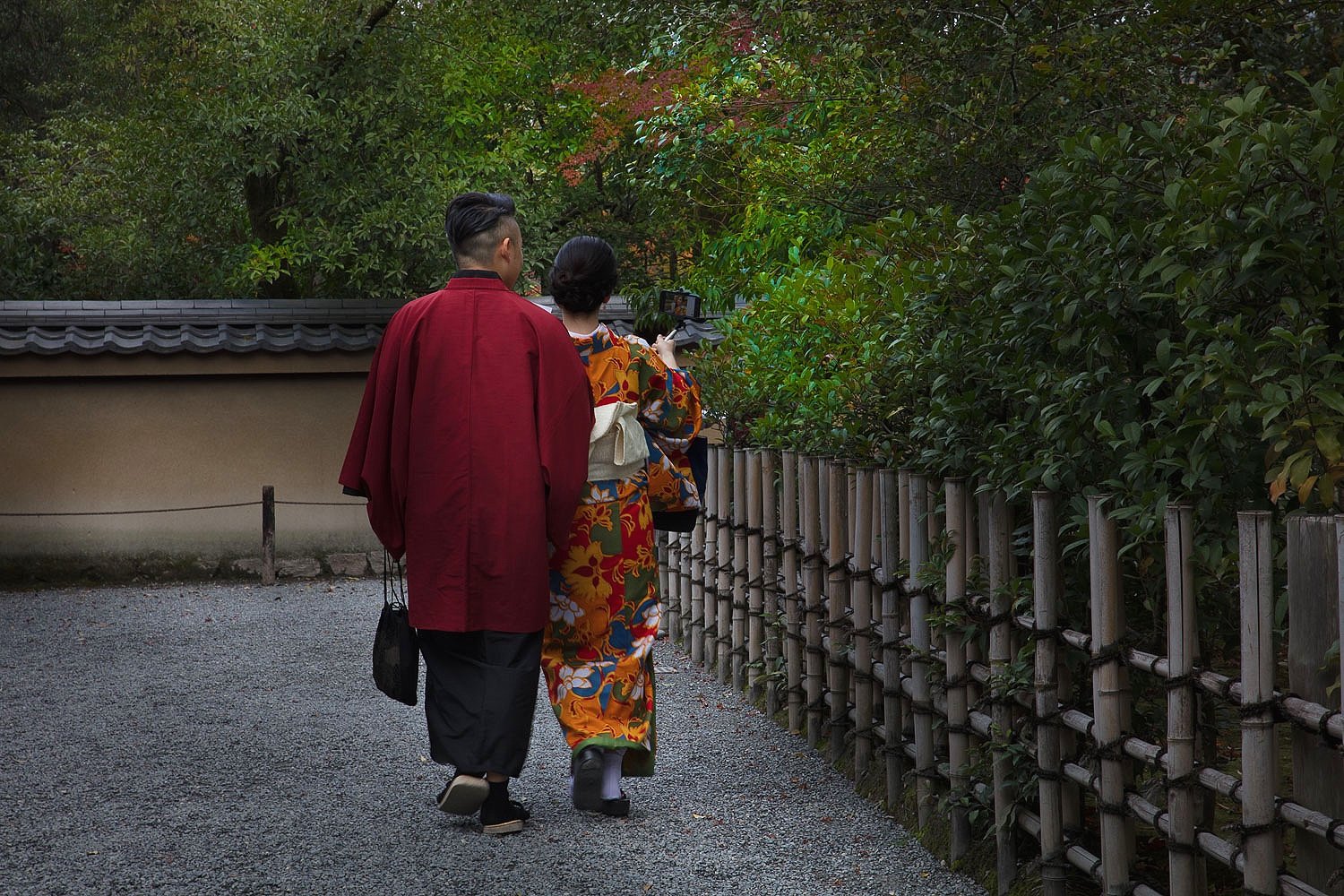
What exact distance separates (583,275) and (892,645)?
158cm

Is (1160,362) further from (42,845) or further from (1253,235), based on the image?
(42,845)

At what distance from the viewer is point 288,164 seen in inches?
448

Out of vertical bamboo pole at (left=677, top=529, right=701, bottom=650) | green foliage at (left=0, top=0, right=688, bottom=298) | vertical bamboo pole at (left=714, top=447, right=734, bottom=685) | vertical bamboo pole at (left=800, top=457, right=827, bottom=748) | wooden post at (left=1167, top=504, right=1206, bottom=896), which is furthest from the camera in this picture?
green foliage at (left=0, top=0, right=688, bottom=298)

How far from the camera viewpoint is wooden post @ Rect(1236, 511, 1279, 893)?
7.23 feet

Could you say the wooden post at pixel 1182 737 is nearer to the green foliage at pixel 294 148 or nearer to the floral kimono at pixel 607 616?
the floral kimono at pixel 607 616

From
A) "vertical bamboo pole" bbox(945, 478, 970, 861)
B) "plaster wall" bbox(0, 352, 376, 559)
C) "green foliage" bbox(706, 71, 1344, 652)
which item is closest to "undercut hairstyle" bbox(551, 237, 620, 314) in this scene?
"green foliage" bbox(706, 71, 1344, 652)

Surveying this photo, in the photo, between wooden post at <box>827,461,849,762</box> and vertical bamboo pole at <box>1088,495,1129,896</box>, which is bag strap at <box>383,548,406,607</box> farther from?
vertical bamboo pole at <box>1088,495,1129,896</box>

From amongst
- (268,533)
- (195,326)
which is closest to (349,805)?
(268,533)

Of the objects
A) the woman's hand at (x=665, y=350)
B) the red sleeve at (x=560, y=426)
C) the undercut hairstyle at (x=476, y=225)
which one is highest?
the undercut hairstyle at (x=476, y=225)

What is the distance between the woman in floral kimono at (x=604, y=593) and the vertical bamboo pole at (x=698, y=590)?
251 centimetres

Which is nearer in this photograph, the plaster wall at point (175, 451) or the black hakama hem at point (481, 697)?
the black hakama hem at point (481, 697)

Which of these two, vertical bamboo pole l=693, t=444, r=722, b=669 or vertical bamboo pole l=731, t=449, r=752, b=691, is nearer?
vertical bamboo pole l=731, t=449, r=752, b=691

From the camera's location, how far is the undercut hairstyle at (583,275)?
4184 millimetres

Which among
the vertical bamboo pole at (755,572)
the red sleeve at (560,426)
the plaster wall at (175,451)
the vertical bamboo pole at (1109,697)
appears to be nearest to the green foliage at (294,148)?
the plaster wall at (175,451)
